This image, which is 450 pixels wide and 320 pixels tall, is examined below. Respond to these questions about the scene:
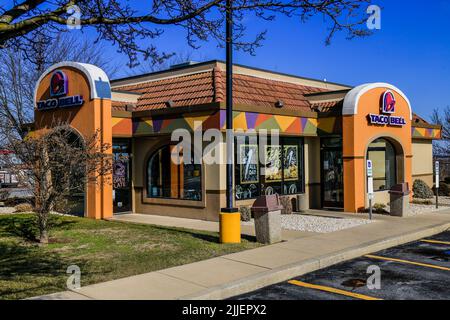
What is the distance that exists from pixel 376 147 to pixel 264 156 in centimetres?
515

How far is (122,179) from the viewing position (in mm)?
16438

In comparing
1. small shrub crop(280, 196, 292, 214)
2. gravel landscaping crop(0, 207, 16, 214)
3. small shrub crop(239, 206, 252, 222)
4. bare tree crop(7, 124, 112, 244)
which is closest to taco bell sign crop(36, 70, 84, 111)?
gravel landscaping crop(0, 207, 16, 214)

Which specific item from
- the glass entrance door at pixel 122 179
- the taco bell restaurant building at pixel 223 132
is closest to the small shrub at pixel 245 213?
the taco bell restaurant building at pixel 223 132

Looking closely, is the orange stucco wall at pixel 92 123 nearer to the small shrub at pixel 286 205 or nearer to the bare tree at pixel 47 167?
the bare tree at pixel 47 167

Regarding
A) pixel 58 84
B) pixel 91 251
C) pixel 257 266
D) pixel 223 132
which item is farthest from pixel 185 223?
pixel 58 84

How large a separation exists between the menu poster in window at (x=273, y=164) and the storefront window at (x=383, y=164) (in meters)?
4.07

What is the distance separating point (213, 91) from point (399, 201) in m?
6.83

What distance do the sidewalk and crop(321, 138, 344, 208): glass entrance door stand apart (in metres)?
4.23

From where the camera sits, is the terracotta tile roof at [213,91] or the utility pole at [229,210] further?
the terracotta tile roof at [213,91]

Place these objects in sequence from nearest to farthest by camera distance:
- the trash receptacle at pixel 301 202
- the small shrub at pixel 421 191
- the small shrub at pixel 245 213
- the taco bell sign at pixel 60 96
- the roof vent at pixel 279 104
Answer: the small shrub at pixel 245 213 → the taco bell sign at pixel 60 96 → the roof vent at pixel 279 104 → the trash receptacle at pixel 301 202 → the small shrub at pixel 421 191

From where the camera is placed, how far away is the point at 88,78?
600 inches

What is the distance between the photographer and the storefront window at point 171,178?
14906 millimetres
